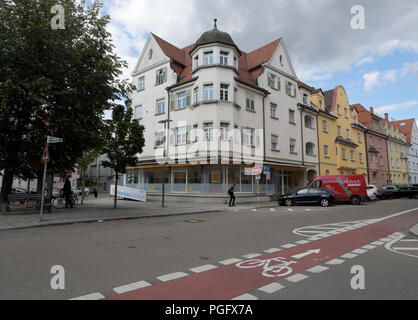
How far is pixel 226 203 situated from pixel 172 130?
8951 mm

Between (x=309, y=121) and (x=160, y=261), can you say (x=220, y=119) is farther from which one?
(x=160, y=261)

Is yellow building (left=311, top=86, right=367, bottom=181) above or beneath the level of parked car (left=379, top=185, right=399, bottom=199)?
above

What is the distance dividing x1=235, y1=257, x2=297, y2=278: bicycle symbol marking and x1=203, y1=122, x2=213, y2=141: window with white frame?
17.4 m

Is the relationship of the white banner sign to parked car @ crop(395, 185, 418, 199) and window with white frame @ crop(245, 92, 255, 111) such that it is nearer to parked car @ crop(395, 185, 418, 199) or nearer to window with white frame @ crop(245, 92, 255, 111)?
window with white frame @ crop(245, 92, 255, 111)

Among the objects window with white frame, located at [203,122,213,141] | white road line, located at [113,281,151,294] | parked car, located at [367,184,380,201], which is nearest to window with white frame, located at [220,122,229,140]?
window with white frame, located at [203,122,213,141]

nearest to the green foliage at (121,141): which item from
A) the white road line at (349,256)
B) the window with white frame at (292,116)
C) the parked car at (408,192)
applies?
the white road line at (349,256)

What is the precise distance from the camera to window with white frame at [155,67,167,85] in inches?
1078

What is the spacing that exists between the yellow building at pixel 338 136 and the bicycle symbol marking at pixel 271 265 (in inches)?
1192

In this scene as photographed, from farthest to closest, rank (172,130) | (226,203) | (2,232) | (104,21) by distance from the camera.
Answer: (172,130), (226,203), (104,21), (2,232)

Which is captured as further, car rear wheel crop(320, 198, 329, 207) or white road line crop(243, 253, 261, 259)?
car rear wheel crop(320, 198, 329, 207)

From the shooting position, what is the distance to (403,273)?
4.73 m

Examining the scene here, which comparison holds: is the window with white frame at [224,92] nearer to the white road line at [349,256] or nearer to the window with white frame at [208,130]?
the window with white frame at [208,130]
